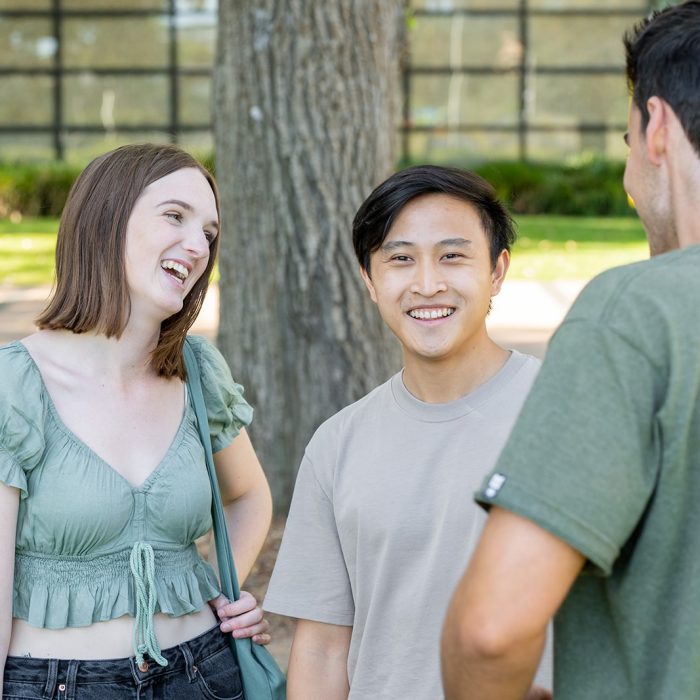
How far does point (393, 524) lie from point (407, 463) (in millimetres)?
137

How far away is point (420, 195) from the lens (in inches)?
105

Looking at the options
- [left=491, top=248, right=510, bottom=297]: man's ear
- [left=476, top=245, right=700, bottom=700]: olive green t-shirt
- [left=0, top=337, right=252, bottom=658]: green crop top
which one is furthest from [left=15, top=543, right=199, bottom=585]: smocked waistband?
[left=476, top=245, right=700, bottom=700]: olive green t-shirt

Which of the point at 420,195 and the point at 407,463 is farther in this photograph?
the point at 420,195

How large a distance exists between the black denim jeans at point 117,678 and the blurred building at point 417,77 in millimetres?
22004

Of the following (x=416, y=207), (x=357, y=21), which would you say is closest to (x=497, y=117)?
(x=357, y=21)

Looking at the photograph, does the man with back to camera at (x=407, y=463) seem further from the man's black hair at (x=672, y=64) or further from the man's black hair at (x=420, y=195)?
the man's black hair at (x=672, y=64)

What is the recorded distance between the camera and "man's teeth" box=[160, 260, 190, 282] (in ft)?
9.29

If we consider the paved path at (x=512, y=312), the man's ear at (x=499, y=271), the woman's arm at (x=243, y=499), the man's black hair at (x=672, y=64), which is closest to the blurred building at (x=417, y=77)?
the paved path at (x=512, y=312)

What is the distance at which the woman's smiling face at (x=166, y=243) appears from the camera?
2.79 m

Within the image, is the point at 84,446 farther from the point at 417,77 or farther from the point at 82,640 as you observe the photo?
the point at 417,77

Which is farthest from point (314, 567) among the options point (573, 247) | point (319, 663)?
point (573, 247)

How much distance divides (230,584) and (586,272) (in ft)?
37.6

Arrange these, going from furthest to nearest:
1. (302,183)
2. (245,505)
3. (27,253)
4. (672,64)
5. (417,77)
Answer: (417,77), (27,253), (302,183), (245,505), (672,64)

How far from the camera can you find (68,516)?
2.56m
